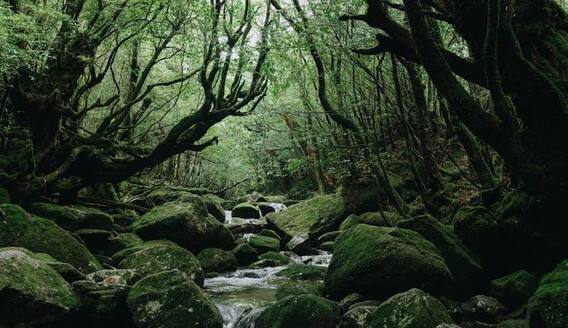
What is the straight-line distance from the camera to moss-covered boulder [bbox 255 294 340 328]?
6.75 metres

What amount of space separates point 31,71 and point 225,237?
24.8 ft

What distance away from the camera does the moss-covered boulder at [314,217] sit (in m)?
17.8

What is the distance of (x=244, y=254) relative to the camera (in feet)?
47.4

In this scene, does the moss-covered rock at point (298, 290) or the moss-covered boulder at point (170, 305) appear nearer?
the moss-covered boulder at point (170, 305)

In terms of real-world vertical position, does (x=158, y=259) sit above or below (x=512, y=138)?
below

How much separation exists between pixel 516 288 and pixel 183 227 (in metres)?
9.35

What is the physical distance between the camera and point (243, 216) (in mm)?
27562

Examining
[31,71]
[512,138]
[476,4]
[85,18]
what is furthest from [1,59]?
[512,138]

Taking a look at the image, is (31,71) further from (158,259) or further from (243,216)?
(243,216)

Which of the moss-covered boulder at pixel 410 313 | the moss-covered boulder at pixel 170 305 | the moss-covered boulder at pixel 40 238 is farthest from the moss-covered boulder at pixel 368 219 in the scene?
the moss-covered boulder at pixel 40 238

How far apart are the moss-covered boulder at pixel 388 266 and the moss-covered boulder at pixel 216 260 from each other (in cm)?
526

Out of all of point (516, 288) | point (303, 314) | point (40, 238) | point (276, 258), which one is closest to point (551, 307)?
point (516, 288)

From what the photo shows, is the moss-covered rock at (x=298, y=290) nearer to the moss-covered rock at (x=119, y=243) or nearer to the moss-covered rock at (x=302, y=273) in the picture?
the moss-covered rock at (x=302, y=273)

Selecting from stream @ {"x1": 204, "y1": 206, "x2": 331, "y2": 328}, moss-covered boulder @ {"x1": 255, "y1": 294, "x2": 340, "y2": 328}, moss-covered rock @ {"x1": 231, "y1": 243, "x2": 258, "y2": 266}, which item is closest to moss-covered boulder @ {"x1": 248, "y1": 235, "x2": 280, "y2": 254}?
moss-covered rock @ {"x1": 231, "y1": 243, "x2": 258, "y2": 266}
